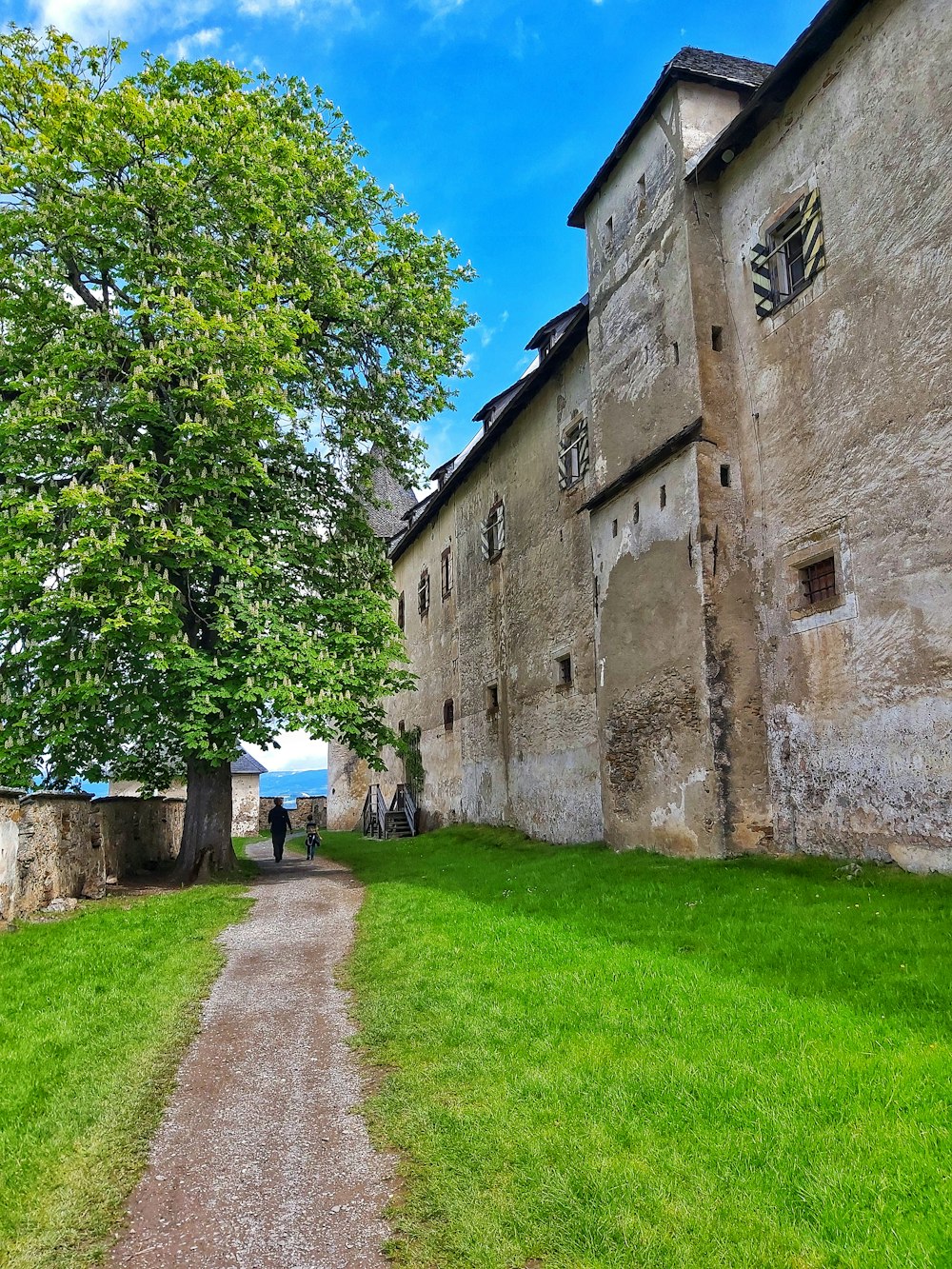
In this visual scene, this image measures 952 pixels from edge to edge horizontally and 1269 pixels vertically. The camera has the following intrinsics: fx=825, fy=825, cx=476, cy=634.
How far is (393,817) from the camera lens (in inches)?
1048

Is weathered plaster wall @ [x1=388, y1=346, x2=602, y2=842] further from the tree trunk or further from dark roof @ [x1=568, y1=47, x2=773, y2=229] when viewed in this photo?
the tree trunk

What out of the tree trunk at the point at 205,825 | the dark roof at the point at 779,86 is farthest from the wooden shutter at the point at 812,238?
the tree trunk at the point at 205,825

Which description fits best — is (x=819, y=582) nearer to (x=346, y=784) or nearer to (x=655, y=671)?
(x=655, y=671)

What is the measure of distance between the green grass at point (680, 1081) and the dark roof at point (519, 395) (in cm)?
1095

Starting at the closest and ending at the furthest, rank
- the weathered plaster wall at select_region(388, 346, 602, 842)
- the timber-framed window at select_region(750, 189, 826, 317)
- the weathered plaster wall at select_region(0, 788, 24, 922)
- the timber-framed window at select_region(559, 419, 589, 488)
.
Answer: the weathered plaster wall at select_region(0, 788, 24, 922), the timber-framed window at select_region(750, 189, 826, 317), the weathered plaster wall at select_region(388, 346, 602, 842), the timber-framed window at select_region(559, 419, 589, 488)

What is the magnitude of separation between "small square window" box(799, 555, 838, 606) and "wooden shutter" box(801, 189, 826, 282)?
3435 mm

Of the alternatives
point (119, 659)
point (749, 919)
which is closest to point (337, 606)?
point (119, 659)

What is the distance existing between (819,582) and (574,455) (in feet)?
23.4

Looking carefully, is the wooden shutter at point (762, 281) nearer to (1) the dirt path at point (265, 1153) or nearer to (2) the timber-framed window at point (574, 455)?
(2) the timber-framed window at point (574, 455)

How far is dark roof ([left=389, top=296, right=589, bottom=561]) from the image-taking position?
50.7 ft

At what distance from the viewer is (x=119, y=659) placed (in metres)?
13.3

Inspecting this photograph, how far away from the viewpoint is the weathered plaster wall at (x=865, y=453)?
26.5ft

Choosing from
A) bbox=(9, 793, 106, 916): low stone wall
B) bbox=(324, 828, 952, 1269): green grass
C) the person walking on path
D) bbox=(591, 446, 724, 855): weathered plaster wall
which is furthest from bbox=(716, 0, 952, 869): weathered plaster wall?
the person walking on path

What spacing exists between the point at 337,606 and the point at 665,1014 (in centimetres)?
1038
